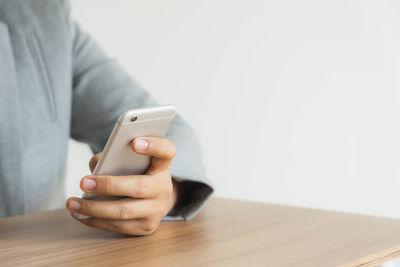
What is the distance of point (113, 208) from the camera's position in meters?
0.52

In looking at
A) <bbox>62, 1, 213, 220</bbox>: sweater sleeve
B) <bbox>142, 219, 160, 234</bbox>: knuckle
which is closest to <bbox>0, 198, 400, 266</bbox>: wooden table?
<bbox>142, 219, 160, 234</bbox>: knuckle

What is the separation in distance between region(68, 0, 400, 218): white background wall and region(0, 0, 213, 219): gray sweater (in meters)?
1.51

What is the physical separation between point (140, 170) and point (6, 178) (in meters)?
0.40

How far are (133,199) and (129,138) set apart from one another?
0.08 m

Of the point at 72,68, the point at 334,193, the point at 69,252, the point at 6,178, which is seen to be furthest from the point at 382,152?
the point at 69,252

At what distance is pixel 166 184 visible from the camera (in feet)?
1.89

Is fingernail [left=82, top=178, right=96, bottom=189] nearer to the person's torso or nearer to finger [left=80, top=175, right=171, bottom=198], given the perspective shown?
finger [left=80, top=175, right=171, bottom=198]

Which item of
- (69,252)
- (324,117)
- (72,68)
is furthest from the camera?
(324,117)

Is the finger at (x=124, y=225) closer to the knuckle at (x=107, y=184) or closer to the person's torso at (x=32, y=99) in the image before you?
the knuckle at (x=107, y=184)

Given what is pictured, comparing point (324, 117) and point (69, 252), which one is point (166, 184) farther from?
point (324, 117)

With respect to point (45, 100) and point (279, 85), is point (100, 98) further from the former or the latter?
point (279, 85)

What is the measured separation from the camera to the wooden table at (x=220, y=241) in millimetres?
438

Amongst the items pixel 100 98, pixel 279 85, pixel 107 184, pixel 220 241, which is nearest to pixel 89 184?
pixel 107 184

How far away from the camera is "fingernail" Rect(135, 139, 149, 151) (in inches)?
20.3
